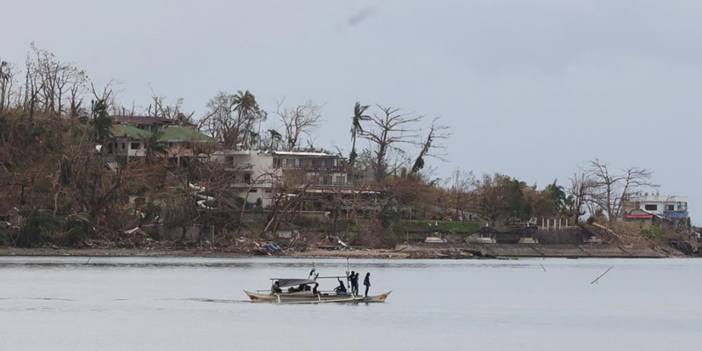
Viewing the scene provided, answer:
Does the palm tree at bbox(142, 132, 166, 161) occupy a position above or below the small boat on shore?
above

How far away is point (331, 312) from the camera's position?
2514 inches

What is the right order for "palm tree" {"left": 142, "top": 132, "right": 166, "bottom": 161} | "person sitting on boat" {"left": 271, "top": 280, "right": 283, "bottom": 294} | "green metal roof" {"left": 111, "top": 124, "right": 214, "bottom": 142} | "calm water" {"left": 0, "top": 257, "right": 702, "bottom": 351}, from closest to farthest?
"calm water" {"left": 0, "top": 257, "right": 702, "bottom": 351}
"person sitting on boat" {"left": 271, "top": 280, "right": 283, "bottom": 294}
"palm tree" {"left": 142, "top": 132, "right": 166, "bottom": 161}
"green metal roof" {"left": 111, "top": 124, "right": 214, "bottom": 142}

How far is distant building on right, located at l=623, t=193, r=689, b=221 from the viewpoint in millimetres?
186750

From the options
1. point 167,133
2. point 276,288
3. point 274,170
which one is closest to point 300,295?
point 276,288

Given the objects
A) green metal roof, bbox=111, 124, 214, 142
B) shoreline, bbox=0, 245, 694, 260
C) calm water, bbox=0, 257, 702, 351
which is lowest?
calm water, bbox=0, 257, 702, 351

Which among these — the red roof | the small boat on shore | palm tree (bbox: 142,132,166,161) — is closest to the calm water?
the small boat on shore

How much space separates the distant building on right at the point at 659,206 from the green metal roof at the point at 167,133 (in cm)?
6823

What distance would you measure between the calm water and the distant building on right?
261 feet

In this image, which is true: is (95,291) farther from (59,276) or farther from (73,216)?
(73,216)

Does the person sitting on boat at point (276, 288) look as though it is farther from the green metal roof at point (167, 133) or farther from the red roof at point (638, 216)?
the red roof at point (638, 216)

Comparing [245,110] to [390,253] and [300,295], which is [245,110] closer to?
[390,253]

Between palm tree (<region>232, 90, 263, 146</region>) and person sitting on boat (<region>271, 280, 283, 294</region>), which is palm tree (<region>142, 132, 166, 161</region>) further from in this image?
person sitting on boat (<region>271, 280, 283, 294</region>)

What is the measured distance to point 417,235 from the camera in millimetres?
136500

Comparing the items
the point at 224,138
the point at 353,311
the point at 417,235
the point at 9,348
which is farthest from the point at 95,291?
the point at 224,138
